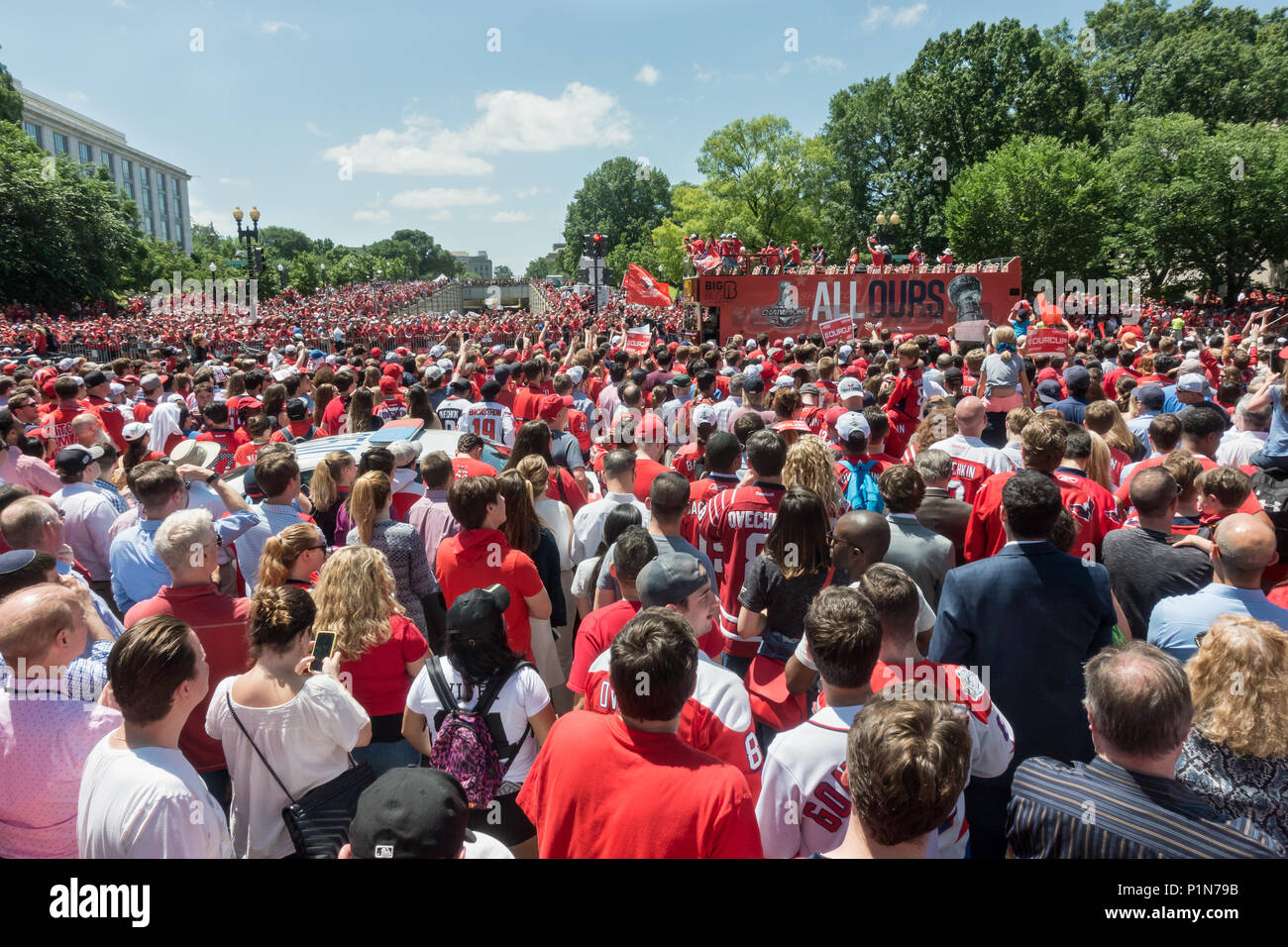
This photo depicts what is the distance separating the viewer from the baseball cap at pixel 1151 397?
22.2ft

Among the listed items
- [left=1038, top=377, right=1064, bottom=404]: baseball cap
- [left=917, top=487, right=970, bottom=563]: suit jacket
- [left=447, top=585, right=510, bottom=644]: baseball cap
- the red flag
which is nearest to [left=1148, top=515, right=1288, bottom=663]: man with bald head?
[left=917, top=487, right=970, bottom=563]: suit jacket

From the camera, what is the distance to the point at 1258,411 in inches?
236

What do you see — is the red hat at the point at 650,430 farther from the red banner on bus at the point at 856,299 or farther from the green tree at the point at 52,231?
the green tree at the point at 52,231

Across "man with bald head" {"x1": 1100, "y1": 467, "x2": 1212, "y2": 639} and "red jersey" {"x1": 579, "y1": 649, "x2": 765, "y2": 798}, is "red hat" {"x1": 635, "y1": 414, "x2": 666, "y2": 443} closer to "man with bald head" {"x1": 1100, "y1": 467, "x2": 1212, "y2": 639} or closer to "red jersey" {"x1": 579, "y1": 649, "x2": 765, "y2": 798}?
"man with bald head" {"x1": 1100, "y1": 467, "x2": 1212, "y2": 639}

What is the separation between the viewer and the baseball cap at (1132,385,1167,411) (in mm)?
6774

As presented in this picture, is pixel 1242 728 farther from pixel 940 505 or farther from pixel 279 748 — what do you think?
pixel 279 748

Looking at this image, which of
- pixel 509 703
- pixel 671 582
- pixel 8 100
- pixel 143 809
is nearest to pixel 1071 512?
pixel 671 582

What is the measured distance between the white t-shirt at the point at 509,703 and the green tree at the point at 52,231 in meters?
39.5

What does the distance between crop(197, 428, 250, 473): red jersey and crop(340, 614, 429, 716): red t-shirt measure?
13.7 ft

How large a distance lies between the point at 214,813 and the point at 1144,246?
132 feet

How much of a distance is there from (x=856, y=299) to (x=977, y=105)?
26280 mm

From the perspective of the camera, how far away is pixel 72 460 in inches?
204

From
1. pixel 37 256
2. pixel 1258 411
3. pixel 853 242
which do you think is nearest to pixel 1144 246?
pixel 853 242

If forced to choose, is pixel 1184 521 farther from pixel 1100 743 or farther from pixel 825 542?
pixel 1100 743
